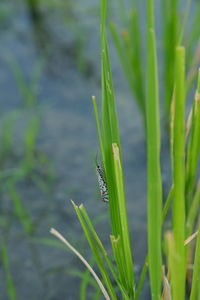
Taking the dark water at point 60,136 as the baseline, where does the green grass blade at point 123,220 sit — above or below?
below

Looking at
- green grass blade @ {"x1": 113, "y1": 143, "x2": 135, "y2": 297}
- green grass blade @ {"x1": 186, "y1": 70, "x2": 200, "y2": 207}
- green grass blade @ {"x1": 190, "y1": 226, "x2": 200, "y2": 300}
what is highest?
green grass blade @ {"x1": 186, "y1": 70, "x2": 200, "y2": 207}

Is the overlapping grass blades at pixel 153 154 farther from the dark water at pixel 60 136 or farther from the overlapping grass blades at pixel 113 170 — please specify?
the dark water at pixel 60 136

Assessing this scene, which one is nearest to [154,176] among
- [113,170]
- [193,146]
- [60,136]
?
[113,170]

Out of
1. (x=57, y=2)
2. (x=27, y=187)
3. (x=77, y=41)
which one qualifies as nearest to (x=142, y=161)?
(x=27, y=187)

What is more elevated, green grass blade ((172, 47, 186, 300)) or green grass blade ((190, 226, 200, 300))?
green grass blade ((172, 47, 186, 300))

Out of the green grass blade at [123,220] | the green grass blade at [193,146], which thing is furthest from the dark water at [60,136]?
the green grass blade at [123,220]

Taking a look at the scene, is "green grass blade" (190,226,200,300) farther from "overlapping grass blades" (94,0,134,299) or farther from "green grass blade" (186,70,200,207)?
"green grass blade" (186,70,200,207)

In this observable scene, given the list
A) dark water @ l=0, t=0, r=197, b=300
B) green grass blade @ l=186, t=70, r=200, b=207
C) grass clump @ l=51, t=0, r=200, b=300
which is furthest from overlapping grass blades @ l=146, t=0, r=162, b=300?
dark water @ l=0, t=0, r=197, b=300

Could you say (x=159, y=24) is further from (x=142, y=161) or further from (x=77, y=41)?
(x=142, y=161)

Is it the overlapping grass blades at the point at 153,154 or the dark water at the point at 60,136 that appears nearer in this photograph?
the overlapping grass blades at the point at 153,154

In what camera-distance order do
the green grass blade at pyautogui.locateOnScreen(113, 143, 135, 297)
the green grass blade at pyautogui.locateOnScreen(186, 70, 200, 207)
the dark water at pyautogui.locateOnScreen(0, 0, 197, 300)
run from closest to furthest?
the green grass blade at pyautogui.locateOnScreen(113, 143, 135, 297) → the green grass blade at pyautogui.locateOnScreen(186, 70, 200, 207) → the dark water at pyautogui.locateOnScreen(0, 0, 197, 300)
